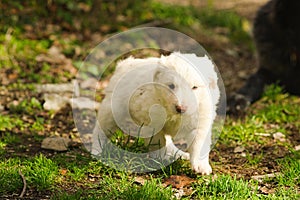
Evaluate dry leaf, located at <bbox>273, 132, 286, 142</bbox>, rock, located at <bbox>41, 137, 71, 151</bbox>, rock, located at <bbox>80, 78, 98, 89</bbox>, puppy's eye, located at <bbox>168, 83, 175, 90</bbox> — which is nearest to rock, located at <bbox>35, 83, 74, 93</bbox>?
rock, located at <bbox>80, 78, 98, 89</bbox>

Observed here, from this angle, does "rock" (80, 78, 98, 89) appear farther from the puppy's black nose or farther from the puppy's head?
the puppy's black nose

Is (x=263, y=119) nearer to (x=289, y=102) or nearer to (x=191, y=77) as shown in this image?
(x=289, y=102)

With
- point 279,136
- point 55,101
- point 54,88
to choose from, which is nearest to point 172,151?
point 279,136

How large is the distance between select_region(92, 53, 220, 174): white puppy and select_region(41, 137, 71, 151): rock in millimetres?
455

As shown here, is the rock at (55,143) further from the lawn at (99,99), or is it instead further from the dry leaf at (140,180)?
the dry leaf at (140,180)

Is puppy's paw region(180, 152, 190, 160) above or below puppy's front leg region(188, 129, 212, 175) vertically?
below

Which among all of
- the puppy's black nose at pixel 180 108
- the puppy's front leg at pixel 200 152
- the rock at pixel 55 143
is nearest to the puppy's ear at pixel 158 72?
the puppy's black nose at pixel 180 108

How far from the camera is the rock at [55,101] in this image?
14.7 feet

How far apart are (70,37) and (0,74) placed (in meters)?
1.32

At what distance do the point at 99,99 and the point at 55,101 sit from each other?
447 mm

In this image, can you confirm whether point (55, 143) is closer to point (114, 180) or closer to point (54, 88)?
point (114, 180)

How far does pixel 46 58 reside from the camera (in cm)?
551

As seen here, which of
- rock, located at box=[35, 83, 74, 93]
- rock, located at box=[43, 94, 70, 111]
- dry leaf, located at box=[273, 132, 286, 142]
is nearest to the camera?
dry leaf, located at box=[273, 132, 286, 142]

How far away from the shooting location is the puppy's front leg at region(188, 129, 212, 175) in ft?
9.80
